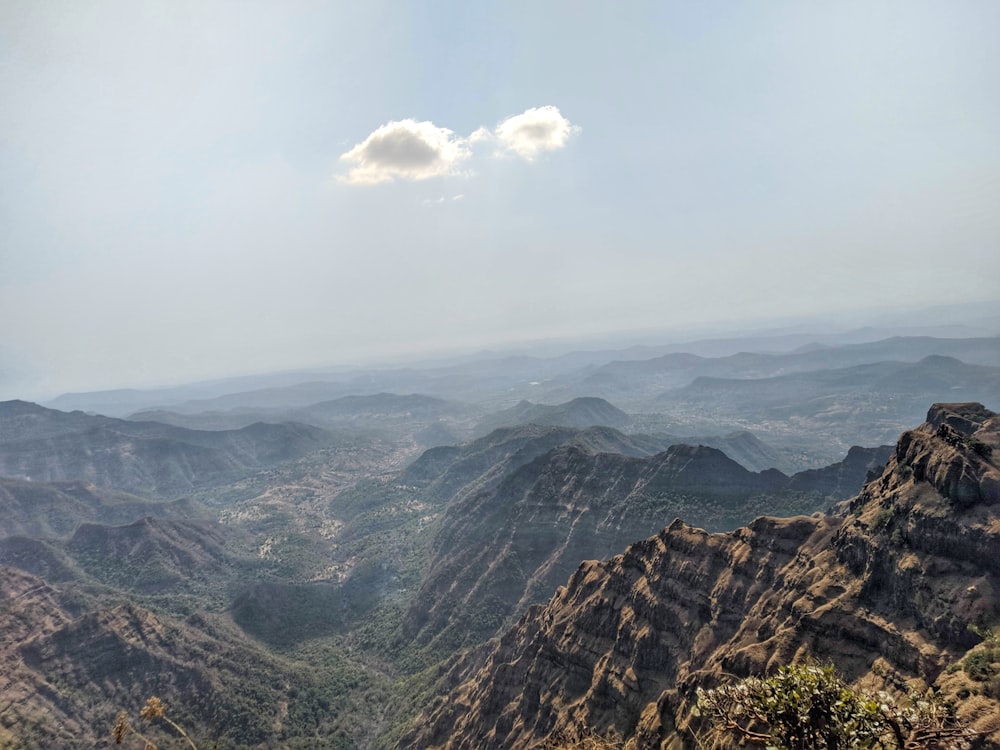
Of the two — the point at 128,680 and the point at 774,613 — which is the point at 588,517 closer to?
the point at 774,613

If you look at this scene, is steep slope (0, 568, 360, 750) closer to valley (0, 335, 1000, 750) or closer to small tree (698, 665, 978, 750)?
valley (0, 335, 1000, 750)

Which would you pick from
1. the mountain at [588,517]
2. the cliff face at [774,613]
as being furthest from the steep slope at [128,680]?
the cliff face at [774,613]

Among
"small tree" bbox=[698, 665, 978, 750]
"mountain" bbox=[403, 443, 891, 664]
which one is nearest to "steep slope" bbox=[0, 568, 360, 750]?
"mountain" bbox=[403, 443, 891, 664]

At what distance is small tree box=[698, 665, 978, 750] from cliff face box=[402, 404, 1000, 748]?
19.3 meters

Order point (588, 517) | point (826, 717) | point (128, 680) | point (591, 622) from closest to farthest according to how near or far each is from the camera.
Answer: point (826, 717) < point (591, 622) < point (128, 680) < point (588, 517)

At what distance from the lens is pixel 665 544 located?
87.5m

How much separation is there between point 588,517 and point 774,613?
112 meters

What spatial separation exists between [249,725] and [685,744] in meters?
119

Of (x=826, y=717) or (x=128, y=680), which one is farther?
(x=128, y=680)

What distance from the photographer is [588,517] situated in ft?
577

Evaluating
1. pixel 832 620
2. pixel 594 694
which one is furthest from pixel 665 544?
pixel 832 620

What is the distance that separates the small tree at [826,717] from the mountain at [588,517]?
144 metres

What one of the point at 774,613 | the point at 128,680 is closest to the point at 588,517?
the point at 774,613

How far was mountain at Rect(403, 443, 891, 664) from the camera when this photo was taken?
163500 mm
